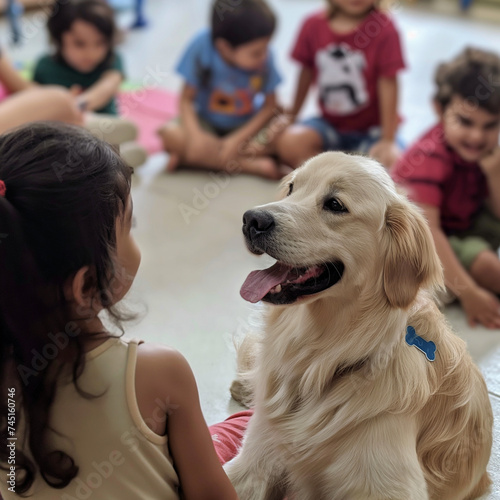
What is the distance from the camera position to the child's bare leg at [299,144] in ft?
10.0

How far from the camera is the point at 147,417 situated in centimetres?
101

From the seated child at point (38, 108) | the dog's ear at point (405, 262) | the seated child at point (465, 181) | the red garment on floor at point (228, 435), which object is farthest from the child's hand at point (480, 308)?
the seated child at point (38, 108)

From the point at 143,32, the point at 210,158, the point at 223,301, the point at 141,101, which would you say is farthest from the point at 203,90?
the point at 143,32

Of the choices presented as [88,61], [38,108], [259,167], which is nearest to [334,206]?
[38,108]

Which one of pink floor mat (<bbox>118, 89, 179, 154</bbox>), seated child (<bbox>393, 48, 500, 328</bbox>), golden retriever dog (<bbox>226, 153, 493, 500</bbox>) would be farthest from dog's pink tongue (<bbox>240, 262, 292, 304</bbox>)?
pink floor mat (<bbox>118, 89, 179, 154</bbox>)

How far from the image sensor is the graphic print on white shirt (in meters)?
2.96

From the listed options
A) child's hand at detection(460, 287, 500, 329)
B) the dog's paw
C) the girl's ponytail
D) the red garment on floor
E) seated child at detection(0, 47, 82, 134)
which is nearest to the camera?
the girl's ponytail

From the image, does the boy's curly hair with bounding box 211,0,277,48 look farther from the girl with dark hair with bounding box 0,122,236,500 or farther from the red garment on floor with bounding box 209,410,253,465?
the girl with dark hair with bounding box 0,122,236,500

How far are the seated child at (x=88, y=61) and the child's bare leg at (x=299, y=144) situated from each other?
26.0 inches

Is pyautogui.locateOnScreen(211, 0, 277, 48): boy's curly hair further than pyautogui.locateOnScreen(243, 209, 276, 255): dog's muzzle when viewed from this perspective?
Yes

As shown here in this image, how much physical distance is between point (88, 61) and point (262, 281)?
89.9 inches

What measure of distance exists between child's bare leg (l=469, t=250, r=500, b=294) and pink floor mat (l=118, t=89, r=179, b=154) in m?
1.72

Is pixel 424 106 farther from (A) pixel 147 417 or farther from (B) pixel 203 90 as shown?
(A) pixel 147 417

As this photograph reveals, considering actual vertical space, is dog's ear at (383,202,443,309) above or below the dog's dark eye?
below
